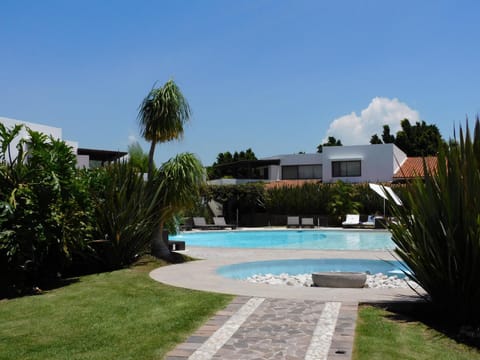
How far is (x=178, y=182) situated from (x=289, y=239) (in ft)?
51.9

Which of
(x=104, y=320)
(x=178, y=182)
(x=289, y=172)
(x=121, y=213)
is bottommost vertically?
(x=104, y=320)

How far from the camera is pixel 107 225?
1251 cm

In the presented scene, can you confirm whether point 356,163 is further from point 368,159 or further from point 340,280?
point 340,280

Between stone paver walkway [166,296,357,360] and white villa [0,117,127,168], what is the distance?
7.09 m

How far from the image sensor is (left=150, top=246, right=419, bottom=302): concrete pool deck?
8.77 m

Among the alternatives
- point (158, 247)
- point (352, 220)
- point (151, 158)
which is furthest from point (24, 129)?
Answer: point (352, 220)

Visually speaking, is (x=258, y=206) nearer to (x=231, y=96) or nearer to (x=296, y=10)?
(x=231, y=96)

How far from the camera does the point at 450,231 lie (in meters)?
6.95

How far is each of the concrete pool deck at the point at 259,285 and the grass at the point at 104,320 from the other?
2.15ft

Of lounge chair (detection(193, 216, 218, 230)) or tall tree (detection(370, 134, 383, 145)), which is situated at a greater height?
tall tree (detection(370, 134, 383, 145))

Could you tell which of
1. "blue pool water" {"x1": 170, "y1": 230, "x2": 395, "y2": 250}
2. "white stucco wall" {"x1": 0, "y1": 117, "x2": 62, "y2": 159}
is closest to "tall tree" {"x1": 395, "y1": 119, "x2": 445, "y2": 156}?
"blue pool water" {"x1": 170, "y1": 230, "x2": 395, "y2": 250}

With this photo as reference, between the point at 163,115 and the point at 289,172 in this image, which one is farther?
the point at 289,172

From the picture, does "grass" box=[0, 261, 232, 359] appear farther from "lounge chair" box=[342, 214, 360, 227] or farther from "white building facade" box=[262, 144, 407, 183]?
"white building facade" box=[262, 144, 407, 183]

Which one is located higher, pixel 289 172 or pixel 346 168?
pixel 289 172
